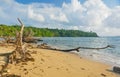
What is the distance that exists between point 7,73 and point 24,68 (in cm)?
157

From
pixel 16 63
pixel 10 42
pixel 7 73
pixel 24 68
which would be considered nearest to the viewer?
pixel 7 73

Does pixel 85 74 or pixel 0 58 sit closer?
pixel 85 74

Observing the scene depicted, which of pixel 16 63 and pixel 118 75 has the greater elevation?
pixel 16 63

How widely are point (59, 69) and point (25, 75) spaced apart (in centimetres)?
258

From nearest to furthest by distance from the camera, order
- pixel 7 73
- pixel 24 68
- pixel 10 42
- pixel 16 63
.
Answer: pixel 7 73, pixel 24 68, pixel 16 63, pixel 10 42

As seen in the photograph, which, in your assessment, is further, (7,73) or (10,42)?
(10,42)

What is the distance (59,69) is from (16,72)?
260 centimetres

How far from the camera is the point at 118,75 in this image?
13016mm

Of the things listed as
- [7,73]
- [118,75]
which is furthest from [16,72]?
[118,75]

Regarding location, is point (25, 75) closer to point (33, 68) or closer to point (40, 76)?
point (40, 76)

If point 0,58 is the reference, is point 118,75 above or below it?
below

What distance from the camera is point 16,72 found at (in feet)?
36.4

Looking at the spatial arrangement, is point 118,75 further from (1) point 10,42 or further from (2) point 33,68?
(1) point 10,42

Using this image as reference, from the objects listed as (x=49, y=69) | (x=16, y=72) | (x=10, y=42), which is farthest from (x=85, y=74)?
(x=10, y=42)
